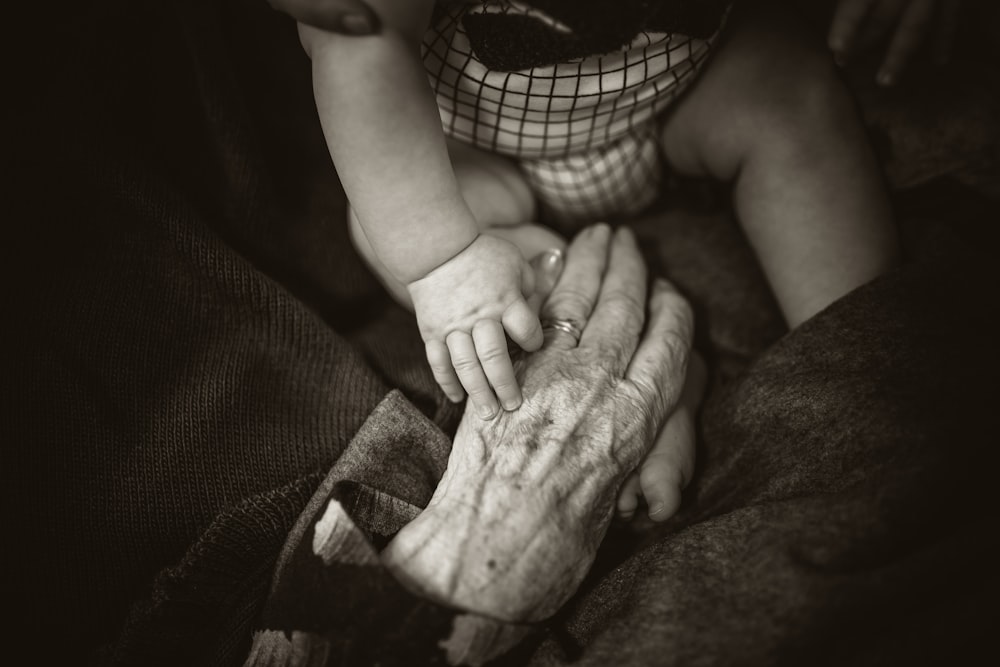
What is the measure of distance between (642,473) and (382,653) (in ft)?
0.94

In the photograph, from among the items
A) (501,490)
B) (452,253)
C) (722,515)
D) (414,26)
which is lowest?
(722,515)

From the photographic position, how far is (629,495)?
0.59 meters

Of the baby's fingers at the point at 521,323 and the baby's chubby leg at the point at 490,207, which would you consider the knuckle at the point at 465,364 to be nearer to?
the baby's fingers at the point at 521,323

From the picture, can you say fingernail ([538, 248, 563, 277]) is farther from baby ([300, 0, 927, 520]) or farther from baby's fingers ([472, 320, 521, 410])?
baby's fingers ([472, 320, 521, 410])

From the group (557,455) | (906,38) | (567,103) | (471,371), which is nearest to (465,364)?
(471,371)

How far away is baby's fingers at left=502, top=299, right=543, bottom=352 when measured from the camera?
0.57m

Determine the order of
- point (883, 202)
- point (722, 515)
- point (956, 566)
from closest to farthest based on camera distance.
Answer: point (956, 566), point (722, 515), point (883, 202)

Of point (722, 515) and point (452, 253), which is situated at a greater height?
point (452, 253)

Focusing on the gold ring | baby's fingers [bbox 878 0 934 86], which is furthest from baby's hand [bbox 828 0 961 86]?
the gold ring

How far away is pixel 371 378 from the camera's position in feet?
2.09

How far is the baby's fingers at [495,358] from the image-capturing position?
1.79 ft

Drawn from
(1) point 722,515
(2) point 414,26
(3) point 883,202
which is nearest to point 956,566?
(1) point 722,515

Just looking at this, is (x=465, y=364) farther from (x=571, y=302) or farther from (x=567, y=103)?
(x=567, y=103)

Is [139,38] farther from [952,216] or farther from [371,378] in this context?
[952,216]
